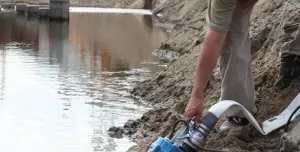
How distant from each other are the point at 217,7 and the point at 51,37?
23.1 m

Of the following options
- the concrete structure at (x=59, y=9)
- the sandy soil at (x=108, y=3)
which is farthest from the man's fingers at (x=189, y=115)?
the sandy soil at (x=108, y=3)

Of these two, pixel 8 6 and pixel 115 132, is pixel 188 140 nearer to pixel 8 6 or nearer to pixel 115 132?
pixel 115 132

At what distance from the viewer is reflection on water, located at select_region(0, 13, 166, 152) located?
29.3ft

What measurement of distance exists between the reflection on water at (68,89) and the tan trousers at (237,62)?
3379 millimetres

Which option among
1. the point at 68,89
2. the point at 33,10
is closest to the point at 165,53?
the point at 68,89

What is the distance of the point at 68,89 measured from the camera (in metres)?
13.1

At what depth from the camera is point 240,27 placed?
516 cm

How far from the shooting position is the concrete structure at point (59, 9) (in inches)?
1480

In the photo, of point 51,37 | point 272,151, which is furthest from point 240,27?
point 51,37

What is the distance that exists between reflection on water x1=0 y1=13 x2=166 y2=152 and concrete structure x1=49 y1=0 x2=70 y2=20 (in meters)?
11.5

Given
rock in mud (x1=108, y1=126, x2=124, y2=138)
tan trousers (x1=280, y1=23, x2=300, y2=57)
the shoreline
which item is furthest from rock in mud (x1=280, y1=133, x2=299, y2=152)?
rock in mud (x1=108, y1=126, x2=124, y2=138)

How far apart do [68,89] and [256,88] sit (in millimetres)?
7415

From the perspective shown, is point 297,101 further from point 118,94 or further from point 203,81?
point 118,94

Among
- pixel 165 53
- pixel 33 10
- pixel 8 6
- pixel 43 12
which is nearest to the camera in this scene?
pixel 165 53
